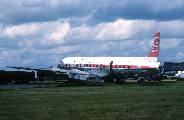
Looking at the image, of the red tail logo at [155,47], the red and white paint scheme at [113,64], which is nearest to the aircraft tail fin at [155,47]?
the red tail logo at [155,47]

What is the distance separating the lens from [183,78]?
103625mm

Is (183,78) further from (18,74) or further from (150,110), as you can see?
(150,110)

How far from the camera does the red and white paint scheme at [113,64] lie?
61594 mm

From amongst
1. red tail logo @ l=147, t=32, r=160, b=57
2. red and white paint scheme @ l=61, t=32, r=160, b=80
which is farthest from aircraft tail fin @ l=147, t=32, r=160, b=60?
red and white paint scheme @ l=61, t=32, r=160, b=80

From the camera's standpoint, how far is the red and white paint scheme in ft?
202

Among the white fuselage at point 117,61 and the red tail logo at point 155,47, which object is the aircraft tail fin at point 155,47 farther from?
the white fuselage at point 117,61

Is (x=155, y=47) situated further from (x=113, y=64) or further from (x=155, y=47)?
(x=113, y=64)

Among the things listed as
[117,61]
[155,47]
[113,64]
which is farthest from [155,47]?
[113,64]

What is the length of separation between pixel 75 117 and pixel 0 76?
171ft

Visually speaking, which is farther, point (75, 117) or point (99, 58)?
point (99, 58)

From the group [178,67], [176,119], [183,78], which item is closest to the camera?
[176,119]

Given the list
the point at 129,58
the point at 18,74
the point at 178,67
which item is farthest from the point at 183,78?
the point at 18,74

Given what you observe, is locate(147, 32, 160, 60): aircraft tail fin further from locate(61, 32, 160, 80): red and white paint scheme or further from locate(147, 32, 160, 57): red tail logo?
locate(61, 32, 160, 80): red and white paint scheme

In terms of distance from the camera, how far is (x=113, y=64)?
63.4 metres
